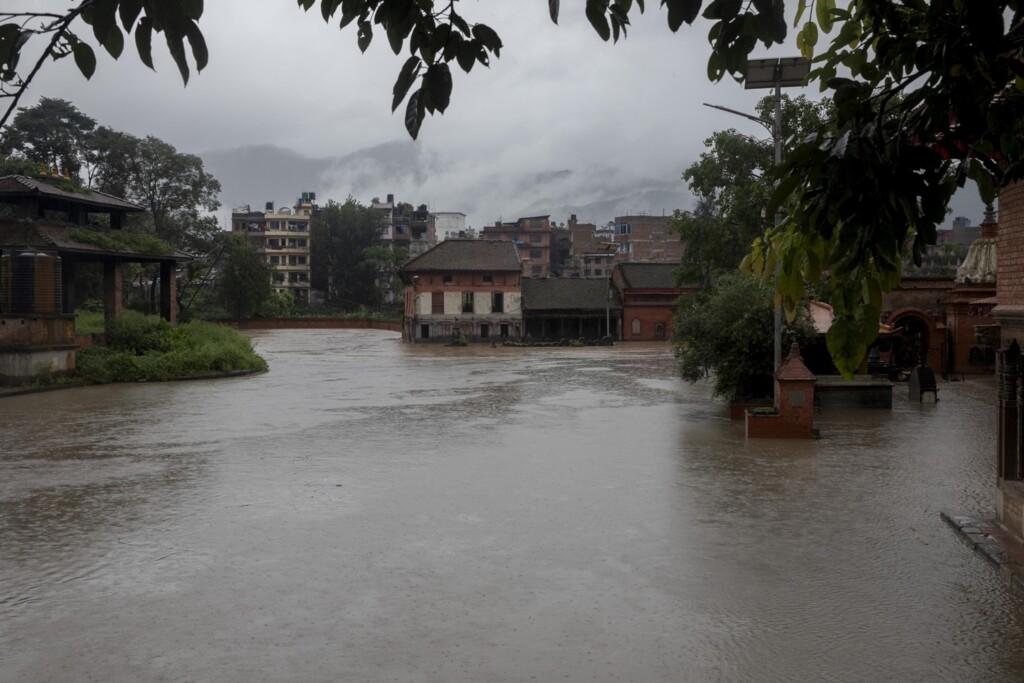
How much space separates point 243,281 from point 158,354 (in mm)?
50563

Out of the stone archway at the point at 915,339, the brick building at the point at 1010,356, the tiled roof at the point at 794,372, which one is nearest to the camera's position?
the brick building at the point at 1010,356

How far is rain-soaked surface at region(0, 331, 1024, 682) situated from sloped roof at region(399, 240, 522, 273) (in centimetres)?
4686

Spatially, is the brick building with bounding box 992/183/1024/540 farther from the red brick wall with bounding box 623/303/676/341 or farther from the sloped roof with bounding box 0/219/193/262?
the red brick wall with bounding box 623/303/676/341

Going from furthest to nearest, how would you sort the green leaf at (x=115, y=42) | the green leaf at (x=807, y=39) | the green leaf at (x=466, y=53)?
the green leaf at (x=807, y=39) < the green leaf at (x=466, y=53) < the green leaf at (x=115, y=42)

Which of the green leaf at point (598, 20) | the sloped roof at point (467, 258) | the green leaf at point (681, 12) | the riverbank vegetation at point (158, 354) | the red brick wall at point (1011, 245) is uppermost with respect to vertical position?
the sloped roof at point (467, 258)

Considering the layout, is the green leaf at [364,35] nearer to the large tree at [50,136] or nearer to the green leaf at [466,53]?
the green leaf at [466,53]

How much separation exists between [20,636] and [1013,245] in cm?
1056

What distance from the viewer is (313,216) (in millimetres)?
107500

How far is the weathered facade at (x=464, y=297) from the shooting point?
214ft

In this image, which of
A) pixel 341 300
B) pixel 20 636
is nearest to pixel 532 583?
pixel 20 636

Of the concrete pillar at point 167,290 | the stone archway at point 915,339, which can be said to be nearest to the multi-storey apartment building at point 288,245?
the concrete pillar at point 167,290

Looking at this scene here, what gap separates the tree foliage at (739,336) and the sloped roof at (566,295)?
147 ft

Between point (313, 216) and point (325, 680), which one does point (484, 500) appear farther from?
→ point (313, 216)

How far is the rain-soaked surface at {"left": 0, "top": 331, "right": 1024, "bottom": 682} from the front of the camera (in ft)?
21.4
